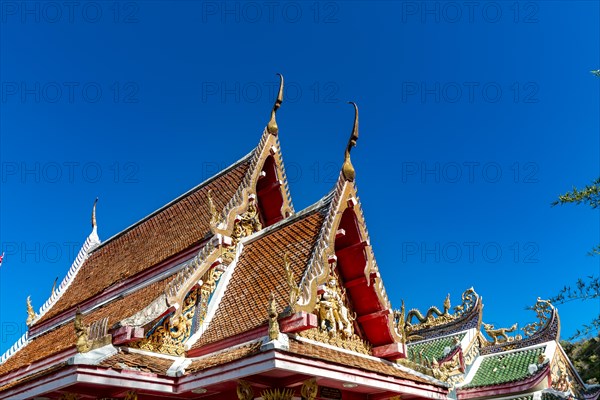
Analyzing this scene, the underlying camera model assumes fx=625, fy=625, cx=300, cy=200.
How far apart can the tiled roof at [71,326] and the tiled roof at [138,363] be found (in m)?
1.38

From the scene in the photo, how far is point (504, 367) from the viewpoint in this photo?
18.8 m

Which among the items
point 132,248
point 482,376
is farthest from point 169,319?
point 482,376

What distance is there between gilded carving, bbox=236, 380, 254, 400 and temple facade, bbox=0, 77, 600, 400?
17 millimetres

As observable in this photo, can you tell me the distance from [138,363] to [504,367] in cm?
1389

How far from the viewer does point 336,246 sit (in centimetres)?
977

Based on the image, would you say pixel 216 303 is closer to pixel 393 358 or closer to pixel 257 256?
pixel 257 256

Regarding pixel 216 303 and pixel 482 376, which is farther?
pixel 482 376

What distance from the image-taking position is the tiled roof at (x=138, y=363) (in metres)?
7.60

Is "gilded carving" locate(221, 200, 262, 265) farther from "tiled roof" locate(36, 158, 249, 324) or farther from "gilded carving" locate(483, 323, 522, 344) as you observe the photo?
"gilded carving" locate(483, 323, 522, 344)

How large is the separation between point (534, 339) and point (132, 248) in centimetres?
1228

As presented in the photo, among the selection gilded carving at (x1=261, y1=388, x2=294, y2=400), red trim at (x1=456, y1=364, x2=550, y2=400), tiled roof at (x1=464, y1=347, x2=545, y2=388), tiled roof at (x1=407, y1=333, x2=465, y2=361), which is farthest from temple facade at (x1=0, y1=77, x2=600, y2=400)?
tiled roof at (x1=407, y1=333, x2=465, y2=361)

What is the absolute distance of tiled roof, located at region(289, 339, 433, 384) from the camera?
774 centimetres

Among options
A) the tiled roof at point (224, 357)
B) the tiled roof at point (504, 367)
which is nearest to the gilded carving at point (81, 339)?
the tiled roof at point (224, 357)

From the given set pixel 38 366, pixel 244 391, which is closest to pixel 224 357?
pixel 244 391
